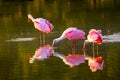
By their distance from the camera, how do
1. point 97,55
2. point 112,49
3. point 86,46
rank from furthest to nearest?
point 86,46 → point 112,49 → point 97,55

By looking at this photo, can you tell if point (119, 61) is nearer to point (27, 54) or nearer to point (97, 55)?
point (97, 55)

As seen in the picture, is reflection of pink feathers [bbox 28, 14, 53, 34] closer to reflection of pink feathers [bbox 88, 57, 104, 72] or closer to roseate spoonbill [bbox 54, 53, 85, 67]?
roseate spoonbill [bbox 54, 53, 85, 67]

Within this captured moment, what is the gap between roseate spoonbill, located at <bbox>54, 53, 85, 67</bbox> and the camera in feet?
41.2

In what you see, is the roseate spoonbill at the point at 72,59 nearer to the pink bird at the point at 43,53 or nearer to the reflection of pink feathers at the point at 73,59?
the reflection of pink feathers at the point at 73,59

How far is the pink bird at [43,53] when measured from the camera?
13.7 metres

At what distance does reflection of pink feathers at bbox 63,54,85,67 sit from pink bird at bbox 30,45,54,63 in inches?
27.2

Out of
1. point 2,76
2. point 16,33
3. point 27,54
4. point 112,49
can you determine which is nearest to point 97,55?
point 112,49

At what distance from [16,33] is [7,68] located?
7936mm

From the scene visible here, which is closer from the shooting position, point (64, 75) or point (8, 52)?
point (64, 75)

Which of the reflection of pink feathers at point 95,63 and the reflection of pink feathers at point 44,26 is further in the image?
the reflection of pink feathers at point 44,26

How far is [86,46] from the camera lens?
15430 mm

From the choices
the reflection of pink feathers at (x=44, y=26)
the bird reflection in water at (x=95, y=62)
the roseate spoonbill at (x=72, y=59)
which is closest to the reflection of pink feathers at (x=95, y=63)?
the bird reflection in water at (x=95, y=62)

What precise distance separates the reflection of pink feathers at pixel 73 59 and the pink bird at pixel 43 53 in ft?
2.27

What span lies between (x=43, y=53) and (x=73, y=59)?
157cm
